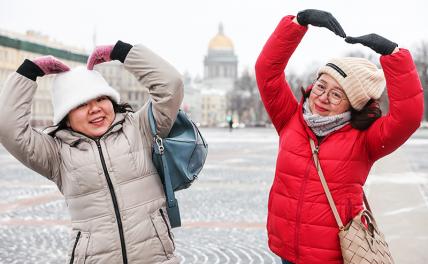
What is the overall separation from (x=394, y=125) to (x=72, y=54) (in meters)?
66.6

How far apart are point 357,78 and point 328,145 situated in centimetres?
33

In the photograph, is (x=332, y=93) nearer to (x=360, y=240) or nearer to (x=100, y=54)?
(x=360, y=240)

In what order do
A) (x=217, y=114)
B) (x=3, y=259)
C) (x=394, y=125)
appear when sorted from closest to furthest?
(x=394, y=125) < (x=3, y=259) < (x=217, y=114)

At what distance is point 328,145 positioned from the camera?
9.25ft

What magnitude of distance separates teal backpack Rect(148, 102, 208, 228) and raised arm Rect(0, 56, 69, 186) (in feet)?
1.57

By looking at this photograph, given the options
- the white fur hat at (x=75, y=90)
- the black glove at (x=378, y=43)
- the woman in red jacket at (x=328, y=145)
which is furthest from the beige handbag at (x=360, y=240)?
the white fur hat at (x=75, y=90)

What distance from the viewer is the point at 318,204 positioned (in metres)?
2.79

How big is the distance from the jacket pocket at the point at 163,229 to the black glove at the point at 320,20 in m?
1.09

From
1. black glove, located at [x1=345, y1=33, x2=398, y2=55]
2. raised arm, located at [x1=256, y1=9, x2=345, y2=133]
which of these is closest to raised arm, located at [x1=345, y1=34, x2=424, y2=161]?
black glove, located at [x1=345, y1=33, x2=398, y2=55]

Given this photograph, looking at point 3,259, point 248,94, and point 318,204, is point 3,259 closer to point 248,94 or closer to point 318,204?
point 318,204

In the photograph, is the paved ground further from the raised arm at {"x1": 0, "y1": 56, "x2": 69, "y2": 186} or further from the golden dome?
the golden dome

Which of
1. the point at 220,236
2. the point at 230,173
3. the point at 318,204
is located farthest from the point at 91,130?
the point at 230,173

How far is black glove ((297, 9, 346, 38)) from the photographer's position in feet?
8.65

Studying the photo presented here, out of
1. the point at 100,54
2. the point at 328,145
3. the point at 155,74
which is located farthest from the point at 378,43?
the point at 100,54
